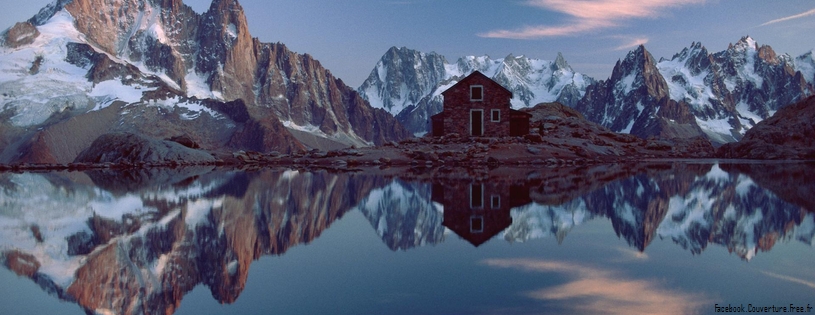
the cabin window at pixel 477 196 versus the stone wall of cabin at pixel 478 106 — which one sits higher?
the stone wall of cabin at pixel 478 106

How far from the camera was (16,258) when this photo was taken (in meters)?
11.2

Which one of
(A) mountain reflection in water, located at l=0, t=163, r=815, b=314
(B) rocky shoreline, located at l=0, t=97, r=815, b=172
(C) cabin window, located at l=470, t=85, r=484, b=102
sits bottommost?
(A) mountain reflection in water, located at l=0, t=163, r=815, b=314

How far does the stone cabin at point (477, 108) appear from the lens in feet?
190

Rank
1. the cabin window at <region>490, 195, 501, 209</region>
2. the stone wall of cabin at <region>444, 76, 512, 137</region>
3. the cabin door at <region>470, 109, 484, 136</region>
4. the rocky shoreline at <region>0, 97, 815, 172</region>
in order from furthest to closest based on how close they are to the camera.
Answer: the cabin door at <region>470, 109, 484, 136</region>, the stone wall of cabin at <region>444, 76, 512, 137</region>, the rocky shoreline at <region>0, 97, 815, 172</region>, the cabin window at <region>490, 195, 501, 209</region>

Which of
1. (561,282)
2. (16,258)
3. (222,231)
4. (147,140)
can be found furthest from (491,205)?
(147,140)

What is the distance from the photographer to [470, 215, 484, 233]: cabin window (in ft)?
45.0

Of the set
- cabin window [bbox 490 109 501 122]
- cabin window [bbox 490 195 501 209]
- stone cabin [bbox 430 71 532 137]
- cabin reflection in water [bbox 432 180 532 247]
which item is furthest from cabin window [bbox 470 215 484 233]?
cabin window [bbox 490 109 501 122]

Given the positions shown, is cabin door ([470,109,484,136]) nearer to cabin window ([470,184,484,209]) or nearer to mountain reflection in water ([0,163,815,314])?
mountain reflection in water ([0,163,815,314])

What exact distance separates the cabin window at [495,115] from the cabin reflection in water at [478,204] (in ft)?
101

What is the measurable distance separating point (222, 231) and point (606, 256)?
7.02m

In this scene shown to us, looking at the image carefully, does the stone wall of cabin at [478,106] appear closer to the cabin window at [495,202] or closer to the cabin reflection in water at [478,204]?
the cabin reflection in water at [478,204]

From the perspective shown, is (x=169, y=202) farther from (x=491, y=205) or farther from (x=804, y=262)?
(x=804, y=262)

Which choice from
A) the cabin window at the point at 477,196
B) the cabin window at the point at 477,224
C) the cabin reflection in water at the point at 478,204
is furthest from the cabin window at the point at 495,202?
the cabin window at the point at 477,224

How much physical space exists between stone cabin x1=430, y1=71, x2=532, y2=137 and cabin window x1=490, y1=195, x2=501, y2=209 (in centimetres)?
3795
